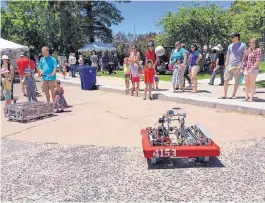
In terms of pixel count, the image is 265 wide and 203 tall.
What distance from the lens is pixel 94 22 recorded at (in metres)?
33.9

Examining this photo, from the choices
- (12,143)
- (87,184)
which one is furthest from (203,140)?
(12,143)

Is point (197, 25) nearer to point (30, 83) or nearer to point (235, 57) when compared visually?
point (235, 57)

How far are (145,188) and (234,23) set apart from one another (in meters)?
19.2

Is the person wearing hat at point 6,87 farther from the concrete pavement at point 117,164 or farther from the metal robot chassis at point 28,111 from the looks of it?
the concrete pavement at point 117,164

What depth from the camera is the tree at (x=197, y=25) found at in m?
20.8

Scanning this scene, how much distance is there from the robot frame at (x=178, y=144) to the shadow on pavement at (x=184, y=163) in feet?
0.22

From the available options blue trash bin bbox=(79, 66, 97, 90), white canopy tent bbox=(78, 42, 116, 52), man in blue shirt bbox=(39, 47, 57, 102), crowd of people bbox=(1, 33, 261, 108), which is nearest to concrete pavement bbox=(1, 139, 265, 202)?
crowd of people bbox=(1, 33, 261, 108)

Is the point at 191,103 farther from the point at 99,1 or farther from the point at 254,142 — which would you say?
the point at 99,1

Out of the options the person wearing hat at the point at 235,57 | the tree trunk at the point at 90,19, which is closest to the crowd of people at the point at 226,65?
the person wearing hat at the point at 235,57

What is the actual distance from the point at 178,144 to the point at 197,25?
17.4m

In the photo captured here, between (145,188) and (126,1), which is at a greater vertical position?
(126,1)

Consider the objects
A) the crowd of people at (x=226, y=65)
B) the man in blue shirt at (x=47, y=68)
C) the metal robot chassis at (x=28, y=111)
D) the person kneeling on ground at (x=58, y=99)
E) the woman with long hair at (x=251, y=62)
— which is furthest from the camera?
the man in blue shirt at (x=47, y=68)

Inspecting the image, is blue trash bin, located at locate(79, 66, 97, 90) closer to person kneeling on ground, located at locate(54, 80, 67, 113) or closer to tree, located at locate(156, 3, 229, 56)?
person kneeling on ground, located at locate(54, 80, 67, 113)

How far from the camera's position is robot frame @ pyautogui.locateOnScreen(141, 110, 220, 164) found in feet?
15.1
